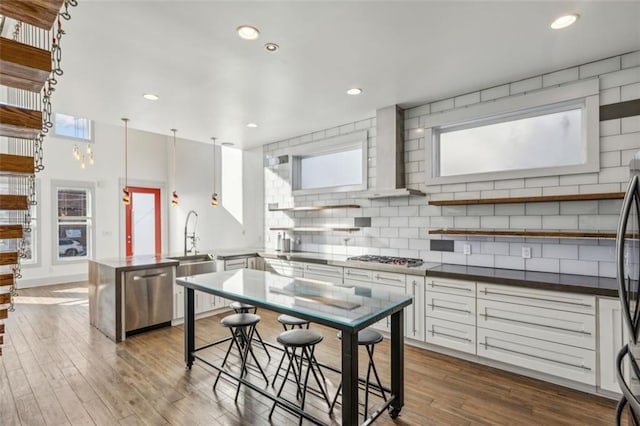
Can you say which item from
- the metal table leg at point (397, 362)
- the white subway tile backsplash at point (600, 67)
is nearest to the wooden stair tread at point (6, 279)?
the metal table leg at point (397, 362)

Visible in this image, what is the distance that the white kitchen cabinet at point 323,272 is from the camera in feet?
13.3

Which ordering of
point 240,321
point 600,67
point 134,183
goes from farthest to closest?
point 134,183 → point 600,67 → point 240,321

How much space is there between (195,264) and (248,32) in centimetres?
314

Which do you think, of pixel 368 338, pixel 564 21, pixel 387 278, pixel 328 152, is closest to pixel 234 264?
pixel 328 152

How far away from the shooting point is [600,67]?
2840mm

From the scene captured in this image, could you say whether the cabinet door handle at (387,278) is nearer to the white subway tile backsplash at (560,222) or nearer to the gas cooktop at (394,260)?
the gas cooktop at (394,260)

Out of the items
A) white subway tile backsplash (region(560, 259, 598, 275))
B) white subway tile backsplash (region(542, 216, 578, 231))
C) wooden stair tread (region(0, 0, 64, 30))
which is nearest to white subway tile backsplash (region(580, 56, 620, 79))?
white subway tile backsplash (region(542, 216, 578, 231))

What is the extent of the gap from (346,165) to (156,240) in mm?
6104

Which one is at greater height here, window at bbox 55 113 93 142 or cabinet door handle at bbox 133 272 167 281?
window at bbox 55 113 93 142

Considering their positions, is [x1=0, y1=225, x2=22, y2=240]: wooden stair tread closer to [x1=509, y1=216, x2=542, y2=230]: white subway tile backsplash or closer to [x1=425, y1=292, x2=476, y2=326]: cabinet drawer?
[x1=425, y1=292, x2=476, y2=326]: cabinet drawer

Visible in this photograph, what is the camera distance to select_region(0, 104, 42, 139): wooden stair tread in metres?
1.38

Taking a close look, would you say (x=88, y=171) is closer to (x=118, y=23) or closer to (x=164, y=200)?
(x=164, y=200)

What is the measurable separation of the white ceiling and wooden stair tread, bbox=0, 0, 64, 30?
3.05 ft

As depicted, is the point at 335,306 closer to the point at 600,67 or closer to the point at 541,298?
the point at 541,298
